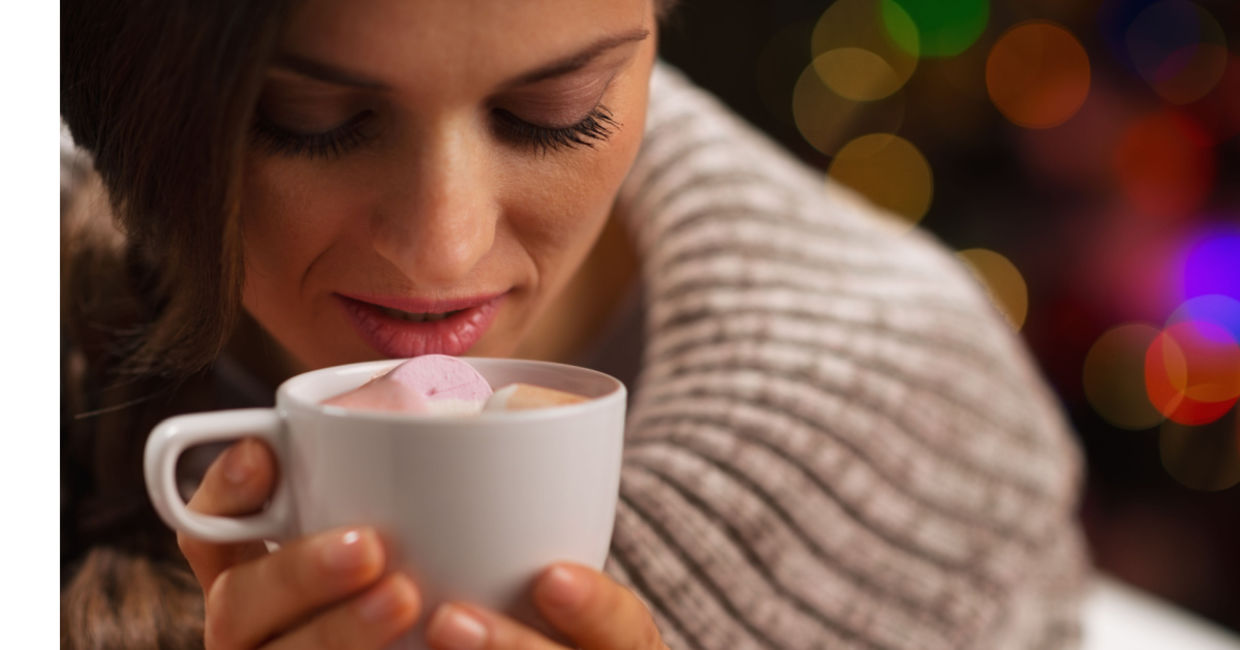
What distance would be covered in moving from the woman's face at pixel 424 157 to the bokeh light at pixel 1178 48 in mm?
743

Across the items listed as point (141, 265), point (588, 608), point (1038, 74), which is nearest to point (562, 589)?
point (588, 608)

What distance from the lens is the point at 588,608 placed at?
0.89ft

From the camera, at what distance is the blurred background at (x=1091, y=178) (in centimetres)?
89

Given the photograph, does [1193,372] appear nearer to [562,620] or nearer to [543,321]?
[543,321]

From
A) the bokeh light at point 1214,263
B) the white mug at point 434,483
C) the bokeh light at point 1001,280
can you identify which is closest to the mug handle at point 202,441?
the white mug at point 434,483

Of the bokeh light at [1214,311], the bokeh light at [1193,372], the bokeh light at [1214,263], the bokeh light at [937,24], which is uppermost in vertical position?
the bokeh light at [937,24]

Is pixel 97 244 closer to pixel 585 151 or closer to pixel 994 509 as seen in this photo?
pixel 585 151

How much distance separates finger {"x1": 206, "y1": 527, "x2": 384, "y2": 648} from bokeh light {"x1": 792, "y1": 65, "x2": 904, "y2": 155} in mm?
673

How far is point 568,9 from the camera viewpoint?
310mm

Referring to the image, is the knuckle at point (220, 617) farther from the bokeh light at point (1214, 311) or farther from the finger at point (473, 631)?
the bokeh light at point (1214, 311)

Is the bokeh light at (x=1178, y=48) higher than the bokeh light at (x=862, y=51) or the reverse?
higher

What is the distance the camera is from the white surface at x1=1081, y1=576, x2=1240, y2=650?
2.49 feet
